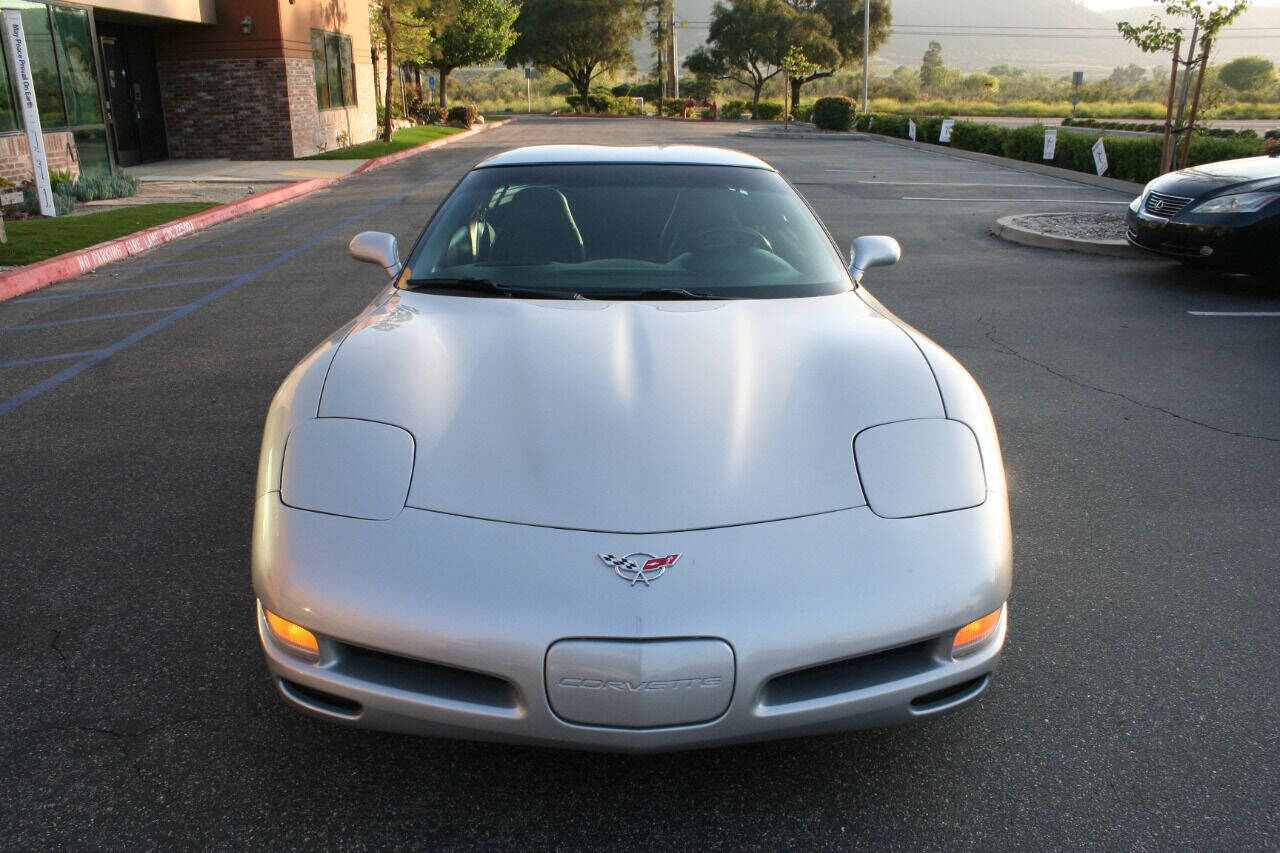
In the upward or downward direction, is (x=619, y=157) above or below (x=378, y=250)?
above

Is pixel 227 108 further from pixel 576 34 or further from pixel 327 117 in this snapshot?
pixel 576 34

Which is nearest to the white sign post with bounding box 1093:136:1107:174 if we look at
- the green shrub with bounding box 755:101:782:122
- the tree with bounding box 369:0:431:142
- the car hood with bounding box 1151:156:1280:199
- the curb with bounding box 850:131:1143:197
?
the curb with bounding box 850:131:1143:197

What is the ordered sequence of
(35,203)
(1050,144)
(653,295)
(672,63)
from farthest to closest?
1. (672,63)
2. (1050,144)
3. (35,203)
4. (653,295)

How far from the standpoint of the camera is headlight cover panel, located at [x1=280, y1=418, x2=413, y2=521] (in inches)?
Result: 90.1

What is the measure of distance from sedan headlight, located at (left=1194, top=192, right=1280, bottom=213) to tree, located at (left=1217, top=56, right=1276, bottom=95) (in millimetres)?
69041

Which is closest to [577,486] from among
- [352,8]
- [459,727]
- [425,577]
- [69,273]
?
[425,577]

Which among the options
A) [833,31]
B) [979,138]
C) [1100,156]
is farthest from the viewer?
[833,31]

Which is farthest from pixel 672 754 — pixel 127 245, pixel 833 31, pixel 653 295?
pixel 833 31

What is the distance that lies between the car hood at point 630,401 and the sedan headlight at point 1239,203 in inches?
254

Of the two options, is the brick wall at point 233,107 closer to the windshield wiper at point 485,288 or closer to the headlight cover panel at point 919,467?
the windshield wiper at point 485,288

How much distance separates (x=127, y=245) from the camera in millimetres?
9961

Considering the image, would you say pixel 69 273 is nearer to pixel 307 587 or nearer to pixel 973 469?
pixel 307 587

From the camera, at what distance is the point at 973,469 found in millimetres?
2455

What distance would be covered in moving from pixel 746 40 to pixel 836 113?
26658 mm
